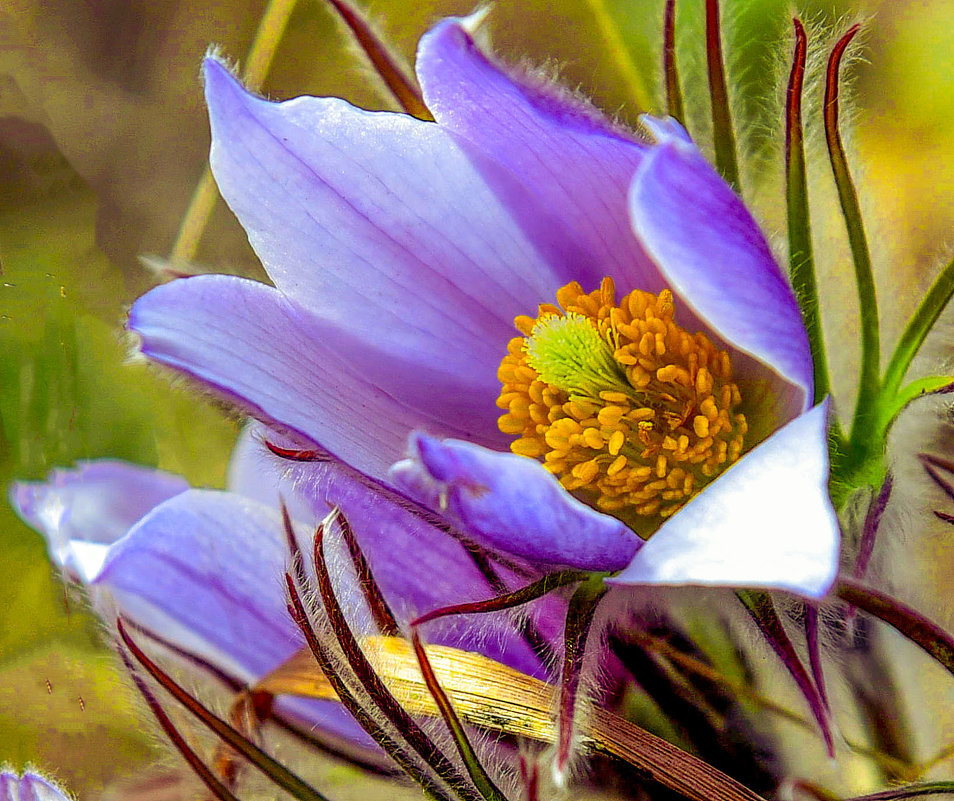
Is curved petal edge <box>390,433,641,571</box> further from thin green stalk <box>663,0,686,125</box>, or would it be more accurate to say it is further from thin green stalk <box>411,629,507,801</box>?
thin green stalk <box>663,0,686,125</box>

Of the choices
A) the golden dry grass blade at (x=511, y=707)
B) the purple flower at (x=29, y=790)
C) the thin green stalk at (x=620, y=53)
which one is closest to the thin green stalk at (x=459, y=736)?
the golden dry grass blade at (x=511, y=707)

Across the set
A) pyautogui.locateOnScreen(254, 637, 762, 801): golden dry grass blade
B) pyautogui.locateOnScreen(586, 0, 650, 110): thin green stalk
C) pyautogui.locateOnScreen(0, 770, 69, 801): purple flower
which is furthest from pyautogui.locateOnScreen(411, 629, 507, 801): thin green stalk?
pyautogui.locateOnScreen(586, 0, 650, 110): thin green stalk

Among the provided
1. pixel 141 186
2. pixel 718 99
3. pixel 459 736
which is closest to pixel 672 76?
pixel 718 99

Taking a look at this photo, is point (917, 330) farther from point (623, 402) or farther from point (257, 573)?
point (257, 573)

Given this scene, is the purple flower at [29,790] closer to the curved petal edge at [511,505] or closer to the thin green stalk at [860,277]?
the curved petal edge at [511,505]

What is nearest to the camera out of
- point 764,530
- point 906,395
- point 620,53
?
point 764,530

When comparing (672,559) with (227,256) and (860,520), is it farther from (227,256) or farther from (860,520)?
(227,256)

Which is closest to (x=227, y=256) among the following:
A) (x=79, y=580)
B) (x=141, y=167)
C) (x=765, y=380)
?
(x=141, y=167)
